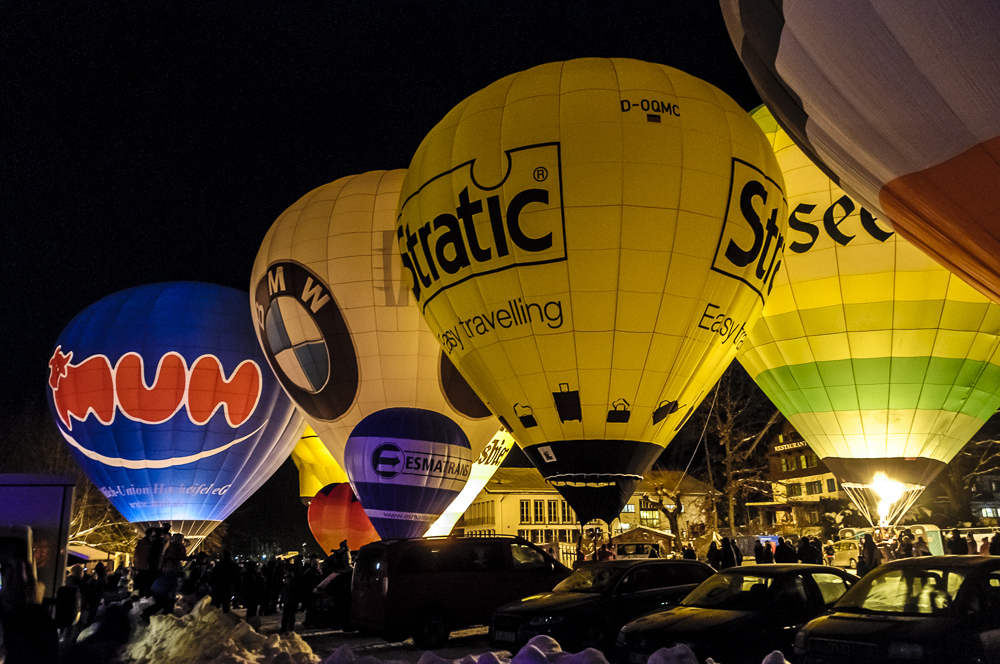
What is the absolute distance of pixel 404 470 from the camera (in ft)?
53.1

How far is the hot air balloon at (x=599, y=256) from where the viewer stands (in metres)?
11.6

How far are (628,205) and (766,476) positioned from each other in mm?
30412

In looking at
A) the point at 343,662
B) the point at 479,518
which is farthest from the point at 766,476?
the point at 343,662

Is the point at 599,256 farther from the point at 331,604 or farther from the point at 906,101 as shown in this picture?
the point at 331,604

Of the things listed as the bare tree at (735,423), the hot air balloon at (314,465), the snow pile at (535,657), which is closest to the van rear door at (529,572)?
the snow pile at (535,657)

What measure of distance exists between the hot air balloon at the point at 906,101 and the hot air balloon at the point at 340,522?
18.3 m

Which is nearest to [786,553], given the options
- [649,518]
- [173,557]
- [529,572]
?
[529,572]

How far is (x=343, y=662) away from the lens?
19.7 feet

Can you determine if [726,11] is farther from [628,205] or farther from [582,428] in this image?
[582,428]

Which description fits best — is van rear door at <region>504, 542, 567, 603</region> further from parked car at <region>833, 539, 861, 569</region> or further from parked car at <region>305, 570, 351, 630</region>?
parked car at <region>833, 539, 861, 569</region>

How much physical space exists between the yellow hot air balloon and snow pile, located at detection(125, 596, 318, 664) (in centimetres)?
836

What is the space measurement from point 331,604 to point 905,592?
8.14m

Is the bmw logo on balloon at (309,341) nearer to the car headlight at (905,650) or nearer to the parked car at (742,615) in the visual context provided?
the parked car at (742,615)

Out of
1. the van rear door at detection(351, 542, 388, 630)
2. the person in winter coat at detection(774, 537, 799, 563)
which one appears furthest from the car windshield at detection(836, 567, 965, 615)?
the person in winter coat at detection(774, 537, 799, 563)
